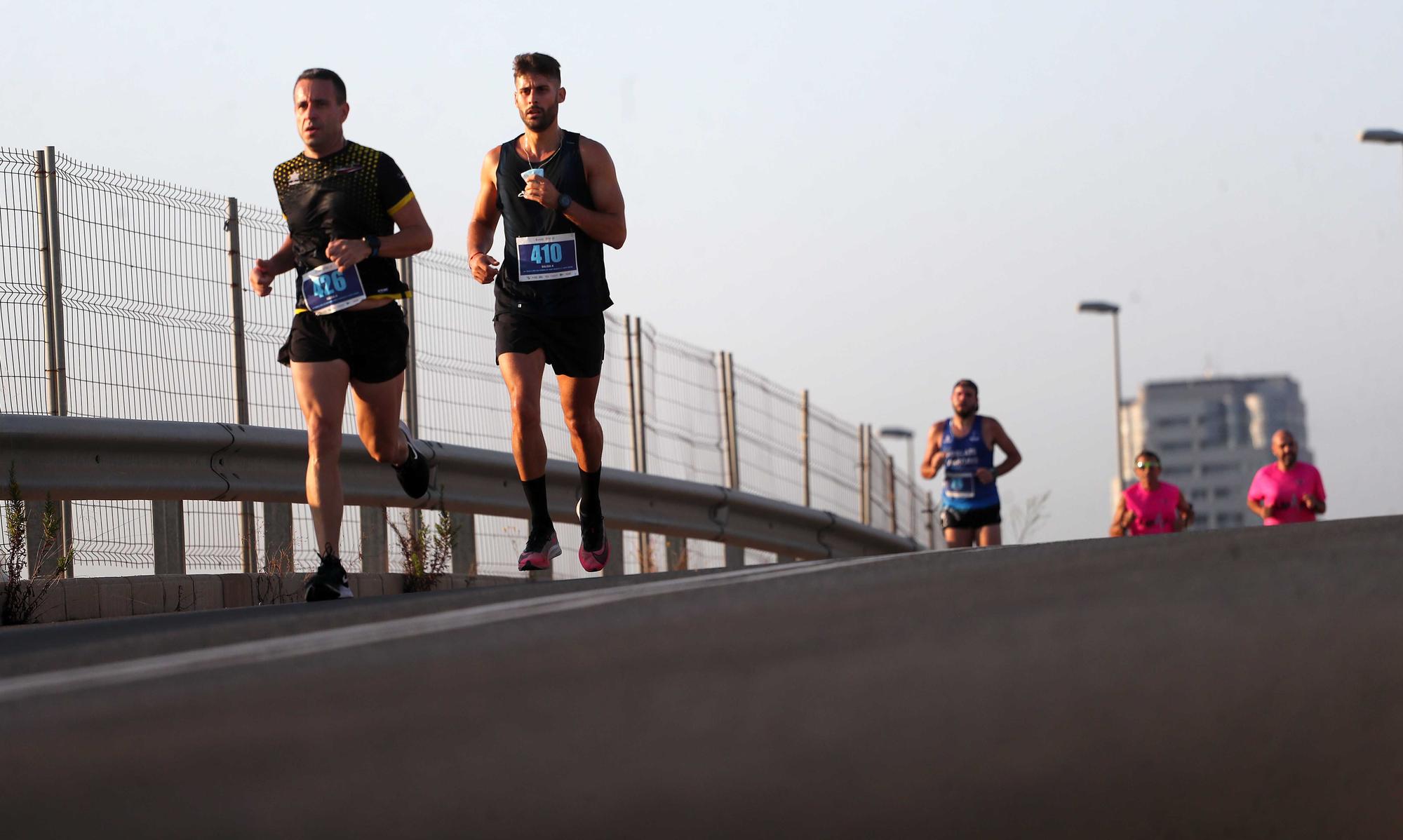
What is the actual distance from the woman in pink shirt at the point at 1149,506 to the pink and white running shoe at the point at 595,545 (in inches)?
259

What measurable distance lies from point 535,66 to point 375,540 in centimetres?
305

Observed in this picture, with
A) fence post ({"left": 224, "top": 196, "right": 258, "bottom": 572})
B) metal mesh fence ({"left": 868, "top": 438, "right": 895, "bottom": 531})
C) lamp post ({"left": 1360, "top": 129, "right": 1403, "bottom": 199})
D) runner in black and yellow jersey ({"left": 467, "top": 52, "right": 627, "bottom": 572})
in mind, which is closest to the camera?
runner in black and yellow jersey ({"left": 467, "top": 52, "right": 627, "bottom": 572})

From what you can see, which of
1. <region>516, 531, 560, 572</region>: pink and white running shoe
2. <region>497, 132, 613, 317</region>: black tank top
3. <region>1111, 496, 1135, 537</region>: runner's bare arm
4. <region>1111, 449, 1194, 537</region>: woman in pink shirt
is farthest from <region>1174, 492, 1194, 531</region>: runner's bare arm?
<region>497, 132, 613, 317</region>: black tank top

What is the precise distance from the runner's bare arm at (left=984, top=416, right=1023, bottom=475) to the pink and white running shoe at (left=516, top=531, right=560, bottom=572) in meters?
5.30

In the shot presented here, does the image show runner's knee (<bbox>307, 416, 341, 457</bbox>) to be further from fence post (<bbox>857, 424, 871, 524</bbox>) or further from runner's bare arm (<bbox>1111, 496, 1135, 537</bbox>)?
fence post (<bbox>857, 424, 871, 524</bbox>)

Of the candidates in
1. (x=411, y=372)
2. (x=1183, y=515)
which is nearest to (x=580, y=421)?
(x=411, y=372)

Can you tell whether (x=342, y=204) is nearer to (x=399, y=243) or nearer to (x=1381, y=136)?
(x=399, y=243)

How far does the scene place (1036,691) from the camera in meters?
2.20

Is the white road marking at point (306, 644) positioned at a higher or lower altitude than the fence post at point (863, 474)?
lower

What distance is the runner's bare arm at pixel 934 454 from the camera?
1288cm

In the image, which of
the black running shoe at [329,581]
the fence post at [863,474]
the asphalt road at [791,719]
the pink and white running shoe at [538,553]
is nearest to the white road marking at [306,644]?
the asphalt road at [791,719]

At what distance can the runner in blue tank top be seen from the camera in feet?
41.5

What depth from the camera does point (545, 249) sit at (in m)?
7.73

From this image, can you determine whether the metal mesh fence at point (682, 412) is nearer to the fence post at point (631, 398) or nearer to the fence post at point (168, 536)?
the fence post at point (631, 398)
